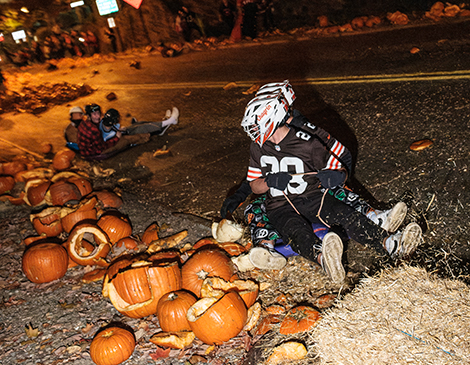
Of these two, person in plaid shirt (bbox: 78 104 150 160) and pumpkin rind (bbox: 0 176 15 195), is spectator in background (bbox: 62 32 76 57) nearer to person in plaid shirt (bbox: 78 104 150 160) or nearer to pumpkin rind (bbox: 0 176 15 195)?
person in plaid shirt (bbox: 78 104 150 160)

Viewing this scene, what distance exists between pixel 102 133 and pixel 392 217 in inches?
265

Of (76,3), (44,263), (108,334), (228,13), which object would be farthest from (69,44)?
(108,334)

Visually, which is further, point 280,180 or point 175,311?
point 280,180

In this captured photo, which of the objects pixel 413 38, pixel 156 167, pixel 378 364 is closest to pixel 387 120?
pixel 156 167

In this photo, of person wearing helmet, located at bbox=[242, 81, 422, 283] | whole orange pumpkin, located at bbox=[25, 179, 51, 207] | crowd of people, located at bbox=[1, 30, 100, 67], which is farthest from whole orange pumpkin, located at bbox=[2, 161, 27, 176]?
crowd of people, located at bbox=[1, 30, 100, 67]

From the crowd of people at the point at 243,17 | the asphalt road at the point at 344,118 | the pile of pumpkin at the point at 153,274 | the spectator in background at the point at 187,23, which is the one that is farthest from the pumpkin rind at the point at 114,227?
the spectator in background at the point at 187,23

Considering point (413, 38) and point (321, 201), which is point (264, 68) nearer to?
point (413, 38)

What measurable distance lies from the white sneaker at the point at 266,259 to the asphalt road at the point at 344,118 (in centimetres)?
138

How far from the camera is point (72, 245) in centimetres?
515

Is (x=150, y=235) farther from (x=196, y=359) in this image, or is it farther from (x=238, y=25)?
(x=238, y=25)

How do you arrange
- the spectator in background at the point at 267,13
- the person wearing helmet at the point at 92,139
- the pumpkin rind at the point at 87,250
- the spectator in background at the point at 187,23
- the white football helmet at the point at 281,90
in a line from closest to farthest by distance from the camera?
the white football helmet at the point at 281,90
the pumpkin rind at the point at 87,250
the person wearing helmet at the point at 92,139
the spectator in background at the point at 267,13
the spectator in background at the point at 187,23

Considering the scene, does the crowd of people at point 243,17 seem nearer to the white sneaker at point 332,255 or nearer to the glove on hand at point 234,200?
the glove on hand at point 234,200

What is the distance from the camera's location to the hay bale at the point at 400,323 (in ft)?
8.59

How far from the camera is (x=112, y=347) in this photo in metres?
3.69
